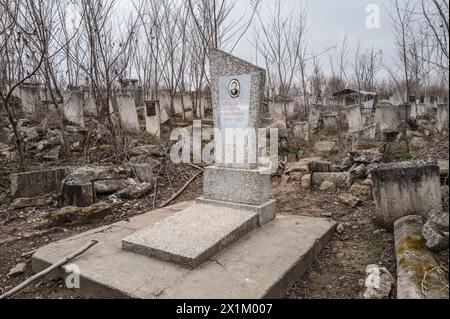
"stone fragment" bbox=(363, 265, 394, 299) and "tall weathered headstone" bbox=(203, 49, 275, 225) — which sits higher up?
"tall weathered headstone" bbox=(203, 49, 275, 225)

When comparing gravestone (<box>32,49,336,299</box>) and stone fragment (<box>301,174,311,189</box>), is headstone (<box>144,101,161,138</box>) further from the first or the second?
gravestone (<box>32,49,336,299</box>)

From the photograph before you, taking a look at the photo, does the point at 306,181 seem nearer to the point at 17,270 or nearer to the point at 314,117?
the point at 17,270

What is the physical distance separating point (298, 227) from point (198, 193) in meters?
2.68

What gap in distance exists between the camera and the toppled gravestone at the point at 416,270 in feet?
7.35

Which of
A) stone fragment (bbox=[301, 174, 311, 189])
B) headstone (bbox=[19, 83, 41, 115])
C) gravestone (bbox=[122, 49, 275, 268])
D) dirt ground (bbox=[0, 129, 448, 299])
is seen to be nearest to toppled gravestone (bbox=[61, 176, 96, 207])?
dirt ground (bbox=[0, 129, 448, 299])

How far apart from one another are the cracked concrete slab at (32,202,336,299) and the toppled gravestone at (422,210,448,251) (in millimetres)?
996

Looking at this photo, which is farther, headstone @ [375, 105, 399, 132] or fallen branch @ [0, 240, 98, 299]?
headstone @ [375, 105, 399, 132]

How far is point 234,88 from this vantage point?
415 centimetres

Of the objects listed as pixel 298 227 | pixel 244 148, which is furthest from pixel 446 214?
pixel 244 148

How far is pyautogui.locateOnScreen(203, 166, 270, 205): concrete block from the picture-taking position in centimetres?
403

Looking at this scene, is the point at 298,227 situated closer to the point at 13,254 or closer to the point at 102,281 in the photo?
→ the point at 102,281

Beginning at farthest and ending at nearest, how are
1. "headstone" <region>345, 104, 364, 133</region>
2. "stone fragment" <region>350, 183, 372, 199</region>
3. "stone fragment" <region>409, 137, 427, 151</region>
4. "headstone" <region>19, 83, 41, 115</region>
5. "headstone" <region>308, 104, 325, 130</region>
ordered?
"headstone" <region>308, 104, 325, 130</region> → "headstone" <region>345, 104, 364, 133</region> → "headstone" <region>19, 83, 41, 115</region> → "stone fragment" <region>409, 137, 427, 151</region> → "stone fragment" <region>350, 183, 372, 199</region>

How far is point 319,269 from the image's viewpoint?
3256 millimetres

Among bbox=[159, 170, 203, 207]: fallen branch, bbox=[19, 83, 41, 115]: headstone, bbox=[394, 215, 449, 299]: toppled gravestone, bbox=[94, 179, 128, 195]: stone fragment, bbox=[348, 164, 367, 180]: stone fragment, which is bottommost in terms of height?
bbox=[159, 170, 203, 207]: fallen branch
